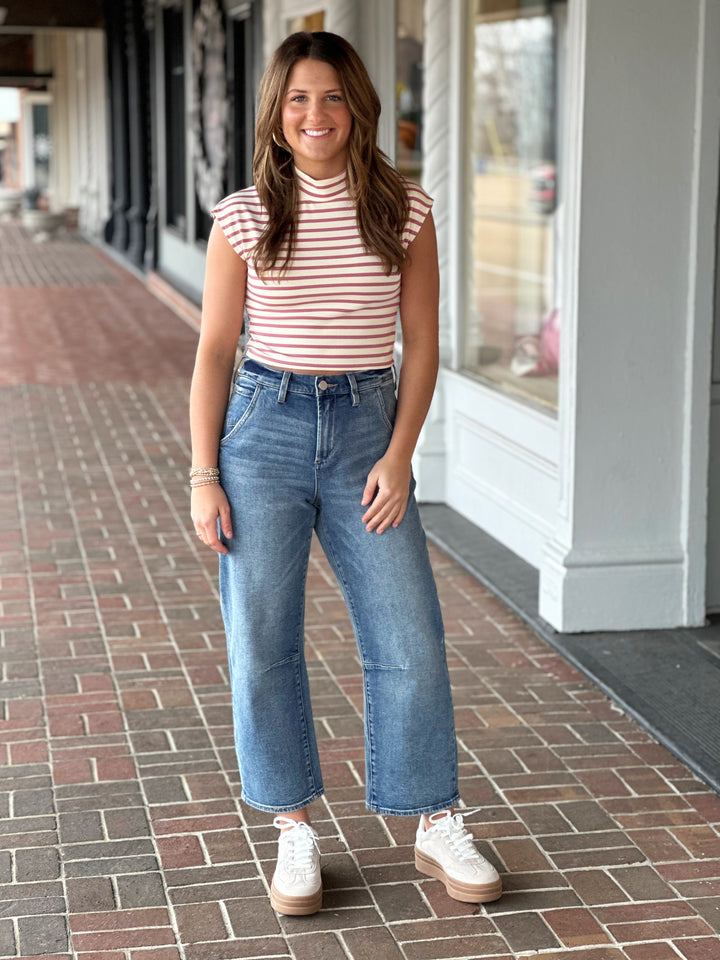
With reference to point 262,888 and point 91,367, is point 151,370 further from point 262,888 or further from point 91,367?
point 262,888

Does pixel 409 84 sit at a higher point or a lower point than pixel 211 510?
higher

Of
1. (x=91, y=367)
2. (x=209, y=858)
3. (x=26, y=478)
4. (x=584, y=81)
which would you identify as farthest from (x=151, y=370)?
(x=209, y=858)

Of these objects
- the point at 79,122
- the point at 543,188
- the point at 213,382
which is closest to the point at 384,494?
the point at 213,382

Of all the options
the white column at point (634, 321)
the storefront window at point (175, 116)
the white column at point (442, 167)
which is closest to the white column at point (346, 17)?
the white column at point (442, 167)

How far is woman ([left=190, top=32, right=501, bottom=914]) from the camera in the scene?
2631mm

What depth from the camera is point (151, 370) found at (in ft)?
33.9

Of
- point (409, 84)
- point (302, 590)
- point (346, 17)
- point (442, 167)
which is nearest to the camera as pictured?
point (302, 590)

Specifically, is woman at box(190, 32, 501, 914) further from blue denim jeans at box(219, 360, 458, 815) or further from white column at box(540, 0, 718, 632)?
white column at box(540, 0, 718, 632)

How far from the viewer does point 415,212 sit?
8.86ft

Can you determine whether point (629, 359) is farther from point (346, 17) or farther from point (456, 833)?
point (346, 17)

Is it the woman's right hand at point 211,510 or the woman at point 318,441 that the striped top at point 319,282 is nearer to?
the woman at point 318,441

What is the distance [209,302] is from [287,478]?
15.5 inches

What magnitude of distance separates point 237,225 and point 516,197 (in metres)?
6.45

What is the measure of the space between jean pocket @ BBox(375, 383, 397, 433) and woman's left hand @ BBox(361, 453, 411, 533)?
0.08 metres
